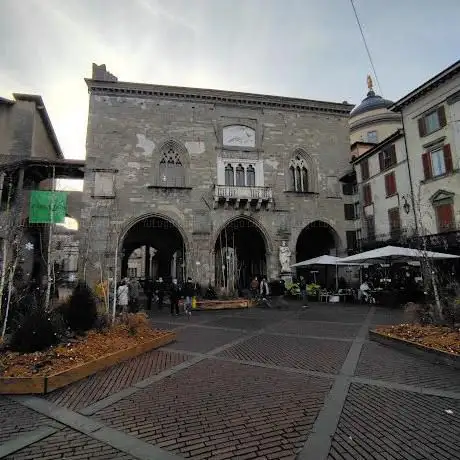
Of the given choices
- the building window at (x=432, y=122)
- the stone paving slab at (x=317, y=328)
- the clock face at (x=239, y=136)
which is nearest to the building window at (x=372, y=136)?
the building window at (x=432, y=122)

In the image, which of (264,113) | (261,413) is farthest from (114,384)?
(264,113)

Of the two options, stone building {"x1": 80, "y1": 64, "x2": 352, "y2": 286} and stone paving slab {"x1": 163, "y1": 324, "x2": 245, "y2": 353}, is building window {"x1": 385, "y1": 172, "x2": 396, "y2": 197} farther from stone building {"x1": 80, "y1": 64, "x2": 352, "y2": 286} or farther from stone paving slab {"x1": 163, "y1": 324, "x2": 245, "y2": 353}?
stone paving slab {"x1": 163, "y1": 324, "x2": 245, "y2": 353}

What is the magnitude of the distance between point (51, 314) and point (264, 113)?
2432 cm

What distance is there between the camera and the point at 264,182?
88.2 ft

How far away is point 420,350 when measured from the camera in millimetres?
7742

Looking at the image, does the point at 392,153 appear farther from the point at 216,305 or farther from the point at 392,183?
the point at 216,305

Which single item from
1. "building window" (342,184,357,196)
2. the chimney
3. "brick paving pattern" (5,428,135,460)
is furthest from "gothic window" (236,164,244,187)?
"brick paving pattern" (5,428,135,460)

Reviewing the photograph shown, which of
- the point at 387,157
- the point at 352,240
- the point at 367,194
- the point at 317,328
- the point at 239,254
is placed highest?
the point at 387,157

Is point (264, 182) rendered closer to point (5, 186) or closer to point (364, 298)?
point (364, 298)

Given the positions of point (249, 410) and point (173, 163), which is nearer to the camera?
point (249, 410)

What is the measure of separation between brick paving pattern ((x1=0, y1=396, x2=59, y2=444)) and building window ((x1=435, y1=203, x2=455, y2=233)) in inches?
892

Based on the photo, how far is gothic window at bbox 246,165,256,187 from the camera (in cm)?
2695

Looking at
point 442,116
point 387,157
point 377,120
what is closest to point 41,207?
point 387,157

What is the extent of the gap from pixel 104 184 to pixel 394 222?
20762 millimetres
